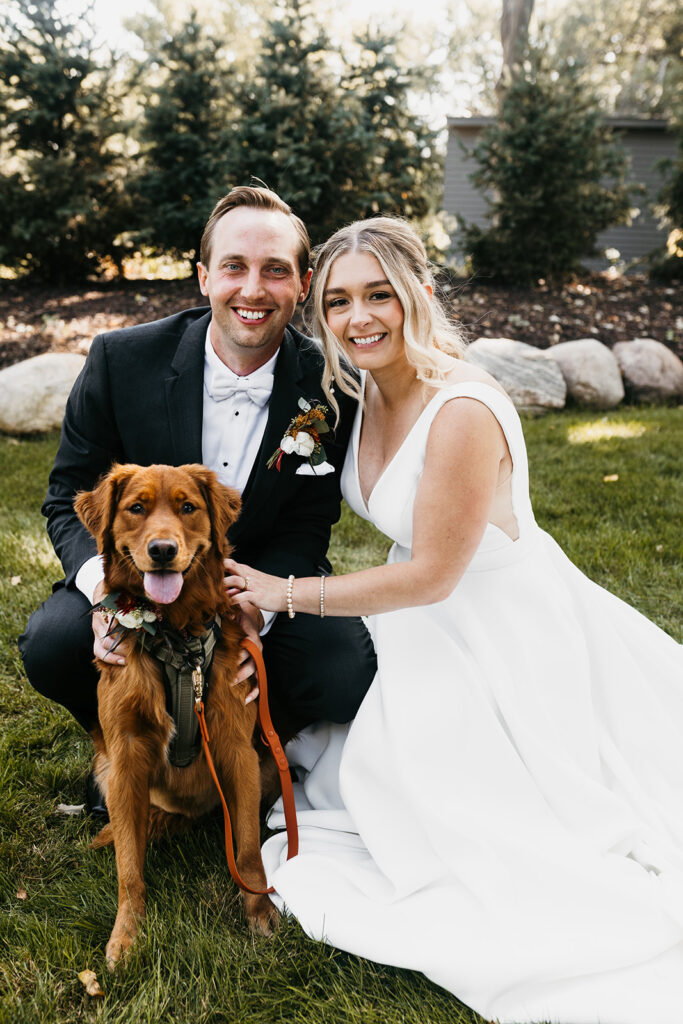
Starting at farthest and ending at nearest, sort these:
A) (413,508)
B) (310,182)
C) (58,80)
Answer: (58,80), (310,182), (413,508)

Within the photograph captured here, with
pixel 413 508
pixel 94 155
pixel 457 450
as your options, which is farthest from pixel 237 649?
pixel 94 155

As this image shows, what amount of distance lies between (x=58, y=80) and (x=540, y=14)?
3013 centimetres

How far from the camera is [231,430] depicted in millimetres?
3162

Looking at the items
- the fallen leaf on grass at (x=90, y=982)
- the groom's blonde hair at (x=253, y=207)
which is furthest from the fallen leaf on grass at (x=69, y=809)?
the groom's blonde hair at (x=253, y=207)

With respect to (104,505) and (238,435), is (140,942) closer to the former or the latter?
(104,505)

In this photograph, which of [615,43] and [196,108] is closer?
[196,108]

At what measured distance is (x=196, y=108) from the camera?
1098 centimetres

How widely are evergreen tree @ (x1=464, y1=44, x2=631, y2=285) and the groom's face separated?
29.2 ft

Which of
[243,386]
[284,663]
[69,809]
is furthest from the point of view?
[243,386]

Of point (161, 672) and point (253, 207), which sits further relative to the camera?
point (253, 207)

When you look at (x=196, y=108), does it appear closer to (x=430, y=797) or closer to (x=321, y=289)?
(x=321, y=289)

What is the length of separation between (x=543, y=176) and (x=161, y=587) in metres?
10.8

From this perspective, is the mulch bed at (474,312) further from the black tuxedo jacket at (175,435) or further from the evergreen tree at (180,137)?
the black tuxedo jacket at (175,435)

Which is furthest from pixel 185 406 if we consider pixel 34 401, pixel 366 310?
pixel 34 401
